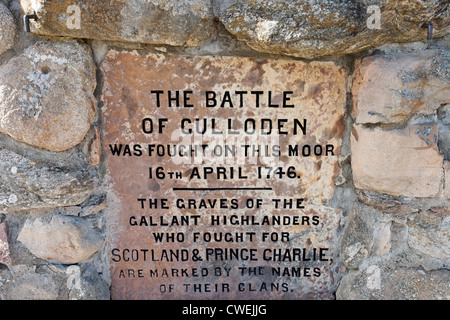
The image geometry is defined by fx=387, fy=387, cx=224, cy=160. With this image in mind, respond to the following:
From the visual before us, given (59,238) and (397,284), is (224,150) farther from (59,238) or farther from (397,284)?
(397,284)

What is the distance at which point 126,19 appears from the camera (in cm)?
115

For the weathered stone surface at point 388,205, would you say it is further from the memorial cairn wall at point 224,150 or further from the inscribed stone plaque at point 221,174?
the inscribed stone plaque at point 221,174

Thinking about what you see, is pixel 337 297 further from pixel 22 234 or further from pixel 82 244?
pixel 22 234

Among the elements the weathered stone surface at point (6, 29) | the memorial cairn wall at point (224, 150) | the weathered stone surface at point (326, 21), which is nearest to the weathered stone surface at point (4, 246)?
the memorial cairn wall at point (224, 150)

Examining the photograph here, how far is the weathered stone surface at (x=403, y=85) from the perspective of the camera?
3.86 ft

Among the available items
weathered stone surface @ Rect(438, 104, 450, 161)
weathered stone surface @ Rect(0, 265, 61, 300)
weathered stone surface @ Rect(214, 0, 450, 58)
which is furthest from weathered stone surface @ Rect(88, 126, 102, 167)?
weathered stone surface @ Rect(438, 104, 450, 161)

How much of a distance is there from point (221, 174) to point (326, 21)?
23.7 inches

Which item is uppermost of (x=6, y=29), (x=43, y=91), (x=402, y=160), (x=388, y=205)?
(x=6, y=29)

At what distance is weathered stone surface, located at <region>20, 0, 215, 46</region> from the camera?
3.68 ft

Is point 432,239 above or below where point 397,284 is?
above

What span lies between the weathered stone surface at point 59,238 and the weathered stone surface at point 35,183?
0.07m

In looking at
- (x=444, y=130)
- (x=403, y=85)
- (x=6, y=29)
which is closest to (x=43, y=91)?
(x=6, y=29)

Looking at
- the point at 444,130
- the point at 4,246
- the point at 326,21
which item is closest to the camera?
the point at 326,21

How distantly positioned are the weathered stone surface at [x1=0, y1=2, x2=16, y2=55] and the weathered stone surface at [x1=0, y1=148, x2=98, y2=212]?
13.1 inches
